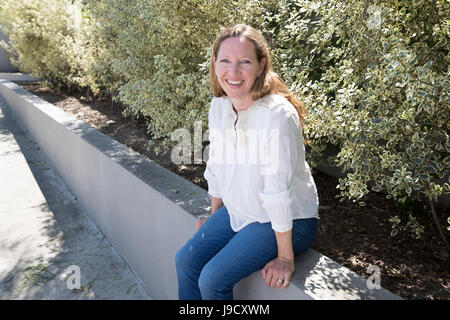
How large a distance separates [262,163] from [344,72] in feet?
2.59

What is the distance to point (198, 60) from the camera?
3.83m

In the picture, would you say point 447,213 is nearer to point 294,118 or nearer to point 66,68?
point 294,118

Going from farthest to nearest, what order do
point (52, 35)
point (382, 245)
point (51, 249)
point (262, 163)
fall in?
point (52, 35)
point (51, 249)
point (382, 245)
point (262, 163)

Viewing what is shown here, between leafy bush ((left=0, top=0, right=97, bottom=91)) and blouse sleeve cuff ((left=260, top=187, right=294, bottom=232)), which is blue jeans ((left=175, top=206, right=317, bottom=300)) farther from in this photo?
leafy bush ((left=0, top=0, right=97, bottom=91))

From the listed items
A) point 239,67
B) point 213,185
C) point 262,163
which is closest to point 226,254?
point 262,163

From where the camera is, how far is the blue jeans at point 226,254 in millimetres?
1784

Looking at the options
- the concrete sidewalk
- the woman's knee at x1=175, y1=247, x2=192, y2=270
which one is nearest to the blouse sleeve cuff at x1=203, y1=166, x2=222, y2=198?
the woman's knee at x1=175, y1=247, x2=192, y2=270

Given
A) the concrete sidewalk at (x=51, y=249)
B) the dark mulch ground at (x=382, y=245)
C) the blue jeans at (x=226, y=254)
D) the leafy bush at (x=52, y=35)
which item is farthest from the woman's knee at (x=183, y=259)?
the leafy bush at (x=52, y=35)

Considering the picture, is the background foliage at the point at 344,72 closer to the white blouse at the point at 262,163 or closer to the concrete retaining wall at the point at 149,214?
the white blouse at the point at 262,163

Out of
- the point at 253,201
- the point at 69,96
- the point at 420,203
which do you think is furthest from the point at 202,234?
the point at 69,96

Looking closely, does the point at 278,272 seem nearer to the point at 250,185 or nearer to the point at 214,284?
the point at 214,284

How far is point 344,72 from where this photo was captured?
86.3 inches

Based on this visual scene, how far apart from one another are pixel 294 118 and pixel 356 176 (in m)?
0.55

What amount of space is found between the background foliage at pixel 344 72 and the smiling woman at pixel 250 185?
0.40 meters
